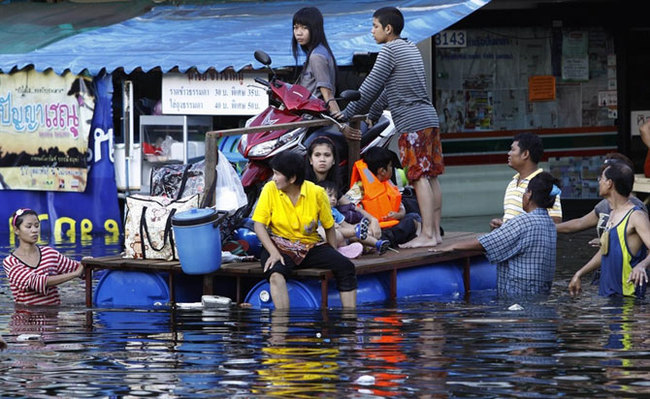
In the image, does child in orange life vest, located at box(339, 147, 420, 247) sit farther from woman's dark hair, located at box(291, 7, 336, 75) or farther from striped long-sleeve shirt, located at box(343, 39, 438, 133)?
woman's dark hair, located at box(291, 7, 336, 75)

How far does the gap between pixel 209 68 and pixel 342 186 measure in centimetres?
368

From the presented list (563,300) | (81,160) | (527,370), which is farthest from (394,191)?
(81,160)

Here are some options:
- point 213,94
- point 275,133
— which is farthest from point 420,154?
point 213,94

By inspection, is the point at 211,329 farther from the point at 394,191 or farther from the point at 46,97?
the point at 46,97

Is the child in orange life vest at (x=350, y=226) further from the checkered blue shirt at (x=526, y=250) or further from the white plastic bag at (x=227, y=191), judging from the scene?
the checkered blue shirt at (x=526, y=250)

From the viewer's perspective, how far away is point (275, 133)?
1130cm

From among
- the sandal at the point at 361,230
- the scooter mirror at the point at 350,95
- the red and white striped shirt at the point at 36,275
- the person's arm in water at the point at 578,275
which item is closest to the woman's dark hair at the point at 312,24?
the scooter mirror at the point at 350,95

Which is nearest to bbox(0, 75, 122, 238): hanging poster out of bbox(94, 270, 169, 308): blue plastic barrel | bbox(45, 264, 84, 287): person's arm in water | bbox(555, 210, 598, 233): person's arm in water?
bbox(94, 270, 169, 308): blue plastic barrel

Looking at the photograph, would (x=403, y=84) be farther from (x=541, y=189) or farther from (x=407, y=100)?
(x=541, y=189)

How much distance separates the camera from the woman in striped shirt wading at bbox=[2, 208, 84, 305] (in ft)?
34.2

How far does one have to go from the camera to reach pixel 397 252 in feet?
36.4

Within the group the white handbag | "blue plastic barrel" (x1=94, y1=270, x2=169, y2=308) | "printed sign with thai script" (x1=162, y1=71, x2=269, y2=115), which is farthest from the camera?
"printed sign with thai script" (x1=162, y1=71, x2=269, y2=115)

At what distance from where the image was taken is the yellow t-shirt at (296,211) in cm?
1004

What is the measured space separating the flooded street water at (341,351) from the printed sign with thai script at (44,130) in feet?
19.9
